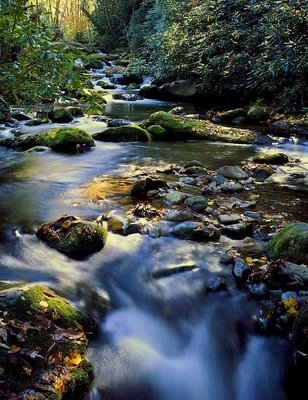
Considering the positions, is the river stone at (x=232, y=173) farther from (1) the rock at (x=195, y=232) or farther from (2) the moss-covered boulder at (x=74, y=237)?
(2) the moss-covered boulder at (x=74, y=237)

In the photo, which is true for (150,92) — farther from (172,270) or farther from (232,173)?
(172,270)

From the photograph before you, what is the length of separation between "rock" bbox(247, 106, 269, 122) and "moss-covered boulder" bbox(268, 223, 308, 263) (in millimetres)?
9567

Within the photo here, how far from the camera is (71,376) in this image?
2.61 metres

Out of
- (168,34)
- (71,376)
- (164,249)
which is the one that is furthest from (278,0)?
(71,376)

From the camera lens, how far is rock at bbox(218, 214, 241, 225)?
5.25 metres

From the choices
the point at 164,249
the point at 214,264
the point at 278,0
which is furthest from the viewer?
the point at 278,0

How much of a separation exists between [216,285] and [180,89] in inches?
594

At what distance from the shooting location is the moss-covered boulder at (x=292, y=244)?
424 centimetres

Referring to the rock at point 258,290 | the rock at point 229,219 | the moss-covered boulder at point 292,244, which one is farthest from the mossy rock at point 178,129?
the rock at point 258,290

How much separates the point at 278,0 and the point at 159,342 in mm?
13399

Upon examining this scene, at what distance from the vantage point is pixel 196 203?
228 inches

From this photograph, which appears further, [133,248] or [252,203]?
[252,203]

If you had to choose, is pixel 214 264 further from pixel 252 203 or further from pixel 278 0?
pixel 278 0


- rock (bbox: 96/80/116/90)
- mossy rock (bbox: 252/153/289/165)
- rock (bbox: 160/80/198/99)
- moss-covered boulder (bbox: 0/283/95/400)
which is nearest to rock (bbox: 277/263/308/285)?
moss-covered boulder (bbox: 0/283/95/400)
